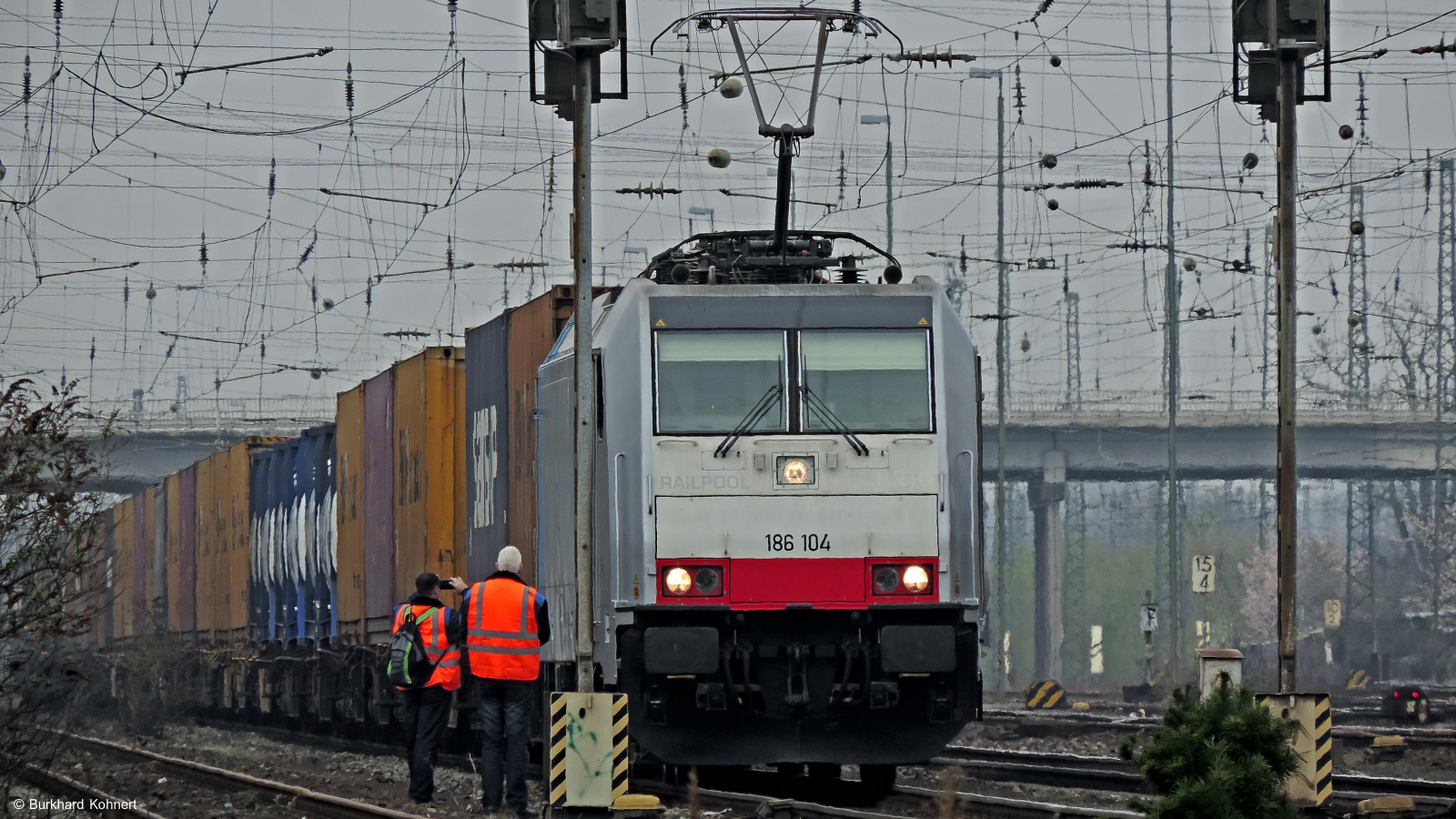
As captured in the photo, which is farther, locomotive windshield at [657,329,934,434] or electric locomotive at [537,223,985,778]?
locomotive windshield at [657,329,934,434]

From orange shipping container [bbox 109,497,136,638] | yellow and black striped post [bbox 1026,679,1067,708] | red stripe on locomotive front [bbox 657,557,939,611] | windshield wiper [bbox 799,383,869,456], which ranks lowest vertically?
yellow and black striped post [bbox 1026,679,1067,708]

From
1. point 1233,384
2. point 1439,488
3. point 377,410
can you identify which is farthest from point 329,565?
point 1233,384

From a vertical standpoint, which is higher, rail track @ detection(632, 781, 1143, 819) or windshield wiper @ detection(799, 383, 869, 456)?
windshield wiper @ detection(799, 383, 869, 456)

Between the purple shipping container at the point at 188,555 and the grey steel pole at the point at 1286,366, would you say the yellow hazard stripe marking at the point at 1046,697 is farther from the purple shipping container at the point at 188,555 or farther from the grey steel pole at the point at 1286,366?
the grey steel pole at the point at 1286,366

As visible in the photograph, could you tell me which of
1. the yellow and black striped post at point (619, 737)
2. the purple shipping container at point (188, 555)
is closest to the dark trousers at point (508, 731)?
the yellow and black striped post at point (619, 737)

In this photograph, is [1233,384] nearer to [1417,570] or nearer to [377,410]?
[1417,570]

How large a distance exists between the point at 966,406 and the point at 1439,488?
37428 mm

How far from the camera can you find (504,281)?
1582 inches

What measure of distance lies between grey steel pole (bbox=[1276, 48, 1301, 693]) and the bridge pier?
38.6 metres

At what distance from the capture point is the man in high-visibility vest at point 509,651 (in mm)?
12320

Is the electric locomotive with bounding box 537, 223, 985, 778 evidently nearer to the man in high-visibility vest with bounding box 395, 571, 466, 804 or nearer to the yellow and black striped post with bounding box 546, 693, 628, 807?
the yellow and black striped post with bounding box 546, 693, 628, 807

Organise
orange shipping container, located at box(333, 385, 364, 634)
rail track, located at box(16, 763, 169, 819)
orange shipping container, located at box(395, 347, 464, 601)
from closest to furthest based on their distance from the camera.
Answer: rail track, located at box(16, 763, 169, 819)
orange shipping container, located at box(395, 347, 464, 601)
orange shipping container, located at box(333, 385, 364, 634)

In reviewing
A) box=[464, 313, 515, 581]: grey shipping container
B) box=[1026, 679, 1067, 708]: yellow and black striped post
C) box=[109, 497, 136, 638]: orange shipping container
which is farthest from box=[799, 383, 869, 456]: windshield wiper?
box=[109, 497, 136, 638]: orange shipping container

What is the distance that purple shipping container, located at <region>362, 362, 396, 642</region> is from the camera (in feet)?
67.8
